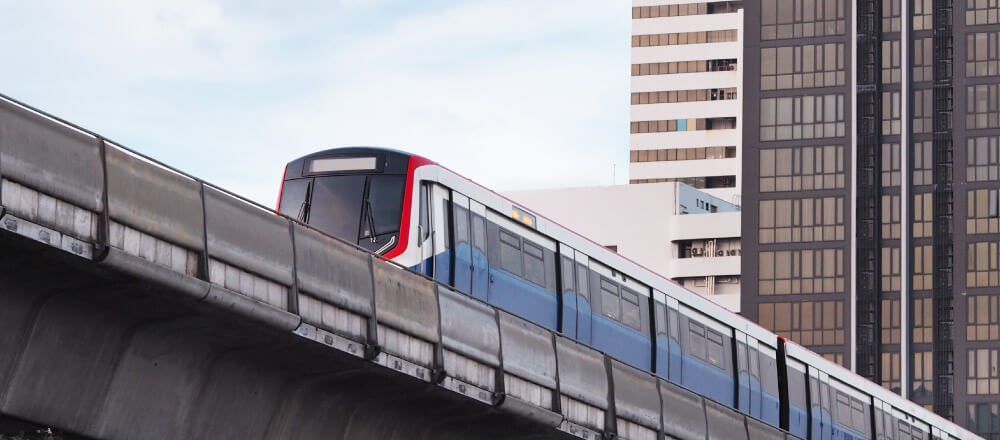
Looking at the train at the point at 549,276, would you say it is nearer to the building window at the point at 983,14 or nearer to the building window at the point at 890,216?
the building window at the point at 890,216

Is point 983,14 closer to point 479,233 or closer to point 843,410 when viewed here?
point 843,410

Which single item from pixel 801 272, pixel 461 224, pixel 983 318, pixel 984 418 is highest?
pixel 461 224

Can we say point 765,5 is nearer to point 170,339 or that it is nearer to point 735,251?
point 735,251

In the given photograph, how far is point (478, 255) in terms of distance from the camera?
1037 inches

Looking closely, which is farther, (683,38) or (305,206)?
(683,38)

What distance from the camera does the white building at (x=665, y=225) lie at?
118 meters

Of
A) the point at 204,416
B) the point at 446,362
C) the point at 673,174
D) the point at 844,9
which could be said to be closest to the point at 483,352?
the point at 446,362

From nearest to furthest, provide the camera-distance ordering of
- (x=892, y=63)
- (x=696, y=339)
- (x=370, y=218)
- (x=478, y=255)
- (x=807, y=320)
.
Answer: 1. (x=370, y=218)
2. (x=478, y=255)
3. (x=696, y=339)
4. (x=807, y=320)
5. (x=892, y=63)

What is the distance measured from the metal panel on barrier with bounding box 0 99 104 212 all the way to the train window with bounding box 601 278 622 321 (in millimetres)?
16368

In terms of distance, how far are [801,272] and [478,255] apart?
82033mm

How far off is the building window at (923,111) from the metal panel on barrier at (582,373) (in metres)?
86.1

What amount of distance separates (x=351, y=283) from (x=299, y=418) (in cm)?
148

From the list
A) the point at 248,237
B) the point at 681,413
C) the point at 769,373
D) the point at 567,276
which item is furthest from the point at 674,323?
the point at 248,237

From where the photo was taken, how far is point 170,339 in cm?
1539
